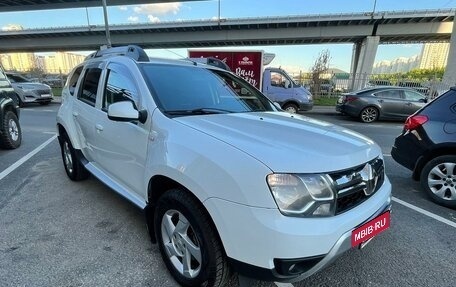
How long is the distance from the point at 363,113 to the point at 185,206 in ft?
39.4

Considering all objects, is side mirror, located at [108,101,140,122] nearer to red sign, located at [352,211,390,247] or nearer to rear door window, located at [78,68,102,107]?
rear door window, located at [78,68,102,107]

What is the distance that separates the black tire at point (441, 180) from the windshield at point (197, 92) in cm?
240

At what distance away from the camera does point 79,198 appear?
162 inches

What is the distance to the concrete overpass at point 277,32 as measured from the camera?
30.6m

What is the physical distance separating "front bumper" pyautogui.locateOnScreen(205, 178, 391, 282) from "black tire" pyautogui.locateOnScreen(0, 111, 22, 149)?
6200 mm

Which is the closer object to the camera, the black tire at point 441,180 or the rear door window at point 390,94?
the black tire at point 441,180

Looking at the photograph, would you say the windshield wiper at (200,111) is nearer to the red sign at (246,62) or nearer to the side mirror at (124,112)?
the side mirror at (124,112)

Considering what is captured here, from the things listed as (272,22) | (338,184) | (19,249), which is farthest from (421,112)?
(272,22)

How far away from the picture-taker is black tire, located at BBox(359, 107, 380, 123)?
41.3 ft

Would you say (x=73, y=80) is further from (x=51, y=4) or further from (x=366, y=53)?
(x=366, y=53)

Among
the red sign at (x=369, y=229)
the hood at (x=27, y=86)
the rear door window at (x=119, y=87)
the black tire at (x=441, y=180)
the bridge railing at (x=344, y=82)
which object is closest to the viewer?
the red sign at (x=369, y=229)

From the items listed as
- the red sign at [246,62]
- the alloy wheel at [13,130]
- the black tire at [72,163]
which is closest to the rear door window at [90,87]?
the black tire at [72,163]

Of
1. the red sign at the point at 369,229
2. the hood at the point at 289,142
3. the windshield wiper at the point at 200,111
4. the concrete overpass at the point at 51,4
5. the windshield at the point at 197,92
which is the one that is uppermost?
the concrete overpass at the point at 51,4

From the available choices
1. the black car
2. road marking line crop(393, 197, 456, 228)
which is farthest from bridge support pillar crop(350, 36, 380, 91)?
road marking line crop(393, 197, 456, 228)
